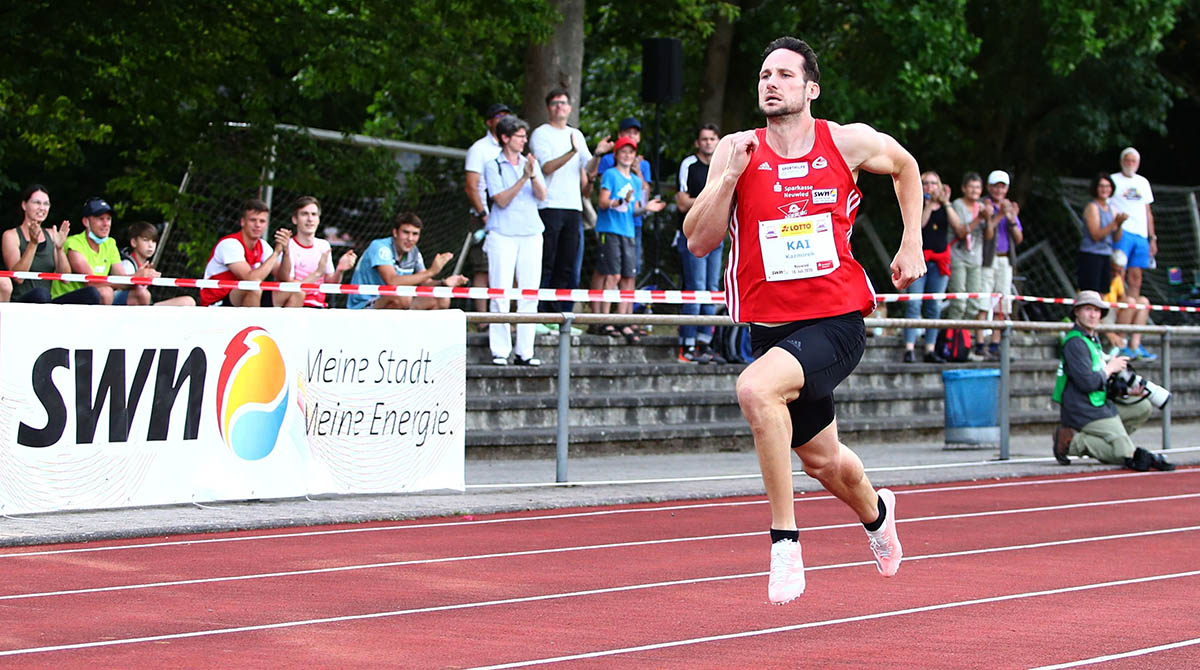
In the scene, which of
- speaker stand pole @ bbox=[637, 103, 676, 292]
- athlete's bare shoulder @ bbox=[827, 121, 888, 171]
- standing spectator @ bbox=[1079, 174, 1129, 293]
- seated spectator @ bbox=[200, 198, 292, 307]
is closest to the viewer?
athlete's bare shoulder @ bbox=[827, 121, 888, 171]

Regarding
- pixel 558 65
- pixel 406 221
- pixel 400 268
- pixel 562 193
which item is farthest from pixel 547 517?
pixel 558 65

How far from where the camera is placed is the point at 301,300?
45.1 feet

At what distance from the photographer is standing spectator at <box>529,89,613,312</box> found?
15.6 metres

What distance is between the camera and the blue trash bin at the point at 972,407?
16250 millimetres

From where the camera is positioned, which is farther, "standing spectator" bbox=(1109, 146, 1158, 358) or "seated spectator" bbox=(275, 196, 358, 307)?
"standing spectator" bbox=(1109, 146, 1158, 358)

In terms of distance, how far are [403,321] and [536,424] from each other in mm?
3587

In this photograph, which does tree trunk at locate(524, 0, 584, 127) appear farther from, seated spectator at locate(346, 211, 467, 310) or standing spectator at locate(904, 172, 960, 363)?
seated spectator at locate(346, 211, 467, 310)

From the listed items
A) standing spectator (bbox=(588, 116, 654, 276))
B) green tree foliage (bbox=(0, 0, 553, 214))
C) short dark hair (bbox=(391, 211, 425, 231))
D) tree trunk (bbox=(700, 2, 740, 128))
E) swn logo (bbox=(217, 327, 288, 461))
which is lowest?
swn logo (bbox=(217, 327, 288, 461))

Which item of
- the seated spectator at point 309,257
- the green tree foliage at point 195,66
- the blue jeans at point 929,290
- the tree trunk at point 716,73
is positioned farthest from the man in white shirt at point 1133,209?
the seated spectator at point 309,257

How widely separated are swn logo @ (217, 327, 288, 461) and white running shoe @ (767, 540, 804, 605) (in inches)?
197

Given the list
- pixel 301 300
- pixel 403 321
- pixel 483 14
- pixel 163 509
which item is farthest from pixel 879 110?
pixel 163 509

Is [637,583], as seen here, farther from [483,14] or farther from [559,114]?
[483,14]

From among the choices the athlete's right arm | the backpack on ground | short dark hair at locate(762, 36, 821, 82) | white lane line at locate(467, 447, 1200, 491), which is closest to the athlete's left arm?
short dark hair at locate(762, 36, 821, 82)

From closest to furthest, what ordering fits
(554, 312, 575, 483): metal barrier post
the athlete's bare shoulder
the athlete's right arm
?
the athlete's right arm, the athlete's bare shoulder, (554, 312, 575, 483): metal barrier post
